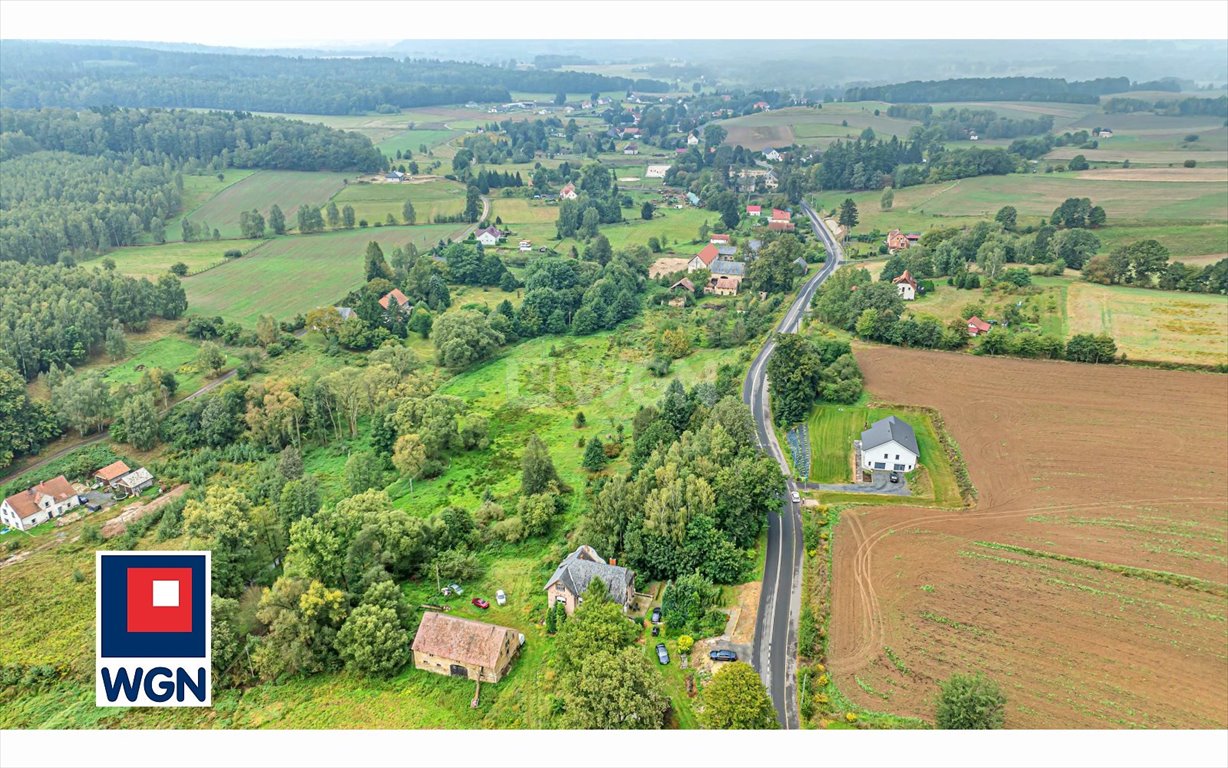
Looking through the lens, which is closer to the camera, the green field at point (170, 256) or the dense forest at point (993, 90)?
the green field at point (170, 256)

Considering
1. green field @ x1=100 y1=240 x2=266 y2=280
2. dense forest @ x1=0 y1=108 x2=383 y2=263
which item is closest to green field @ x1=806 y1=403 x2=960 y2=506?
green field @ x1=100 y1=240 x2=266 y2=280

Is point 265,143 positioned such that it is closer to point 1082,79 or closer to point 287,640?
point 287,640

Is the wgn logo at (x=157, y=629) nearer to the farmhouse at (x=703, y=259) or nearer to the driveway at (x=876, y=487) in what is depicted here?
the driveway at (x=876, y=487)

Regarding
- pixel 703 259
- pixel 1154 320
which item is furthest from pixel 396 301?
pixel 1154 320

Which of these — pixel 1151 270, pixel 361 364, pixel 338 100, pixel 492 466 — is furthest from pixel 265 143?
pixel 1151 270

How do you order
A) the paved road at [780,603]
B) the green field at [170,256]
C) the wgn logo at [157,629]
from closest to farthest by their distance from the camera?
the wgn logo at [157,629] < the paved road at [780,603] < the green field at [170,256]

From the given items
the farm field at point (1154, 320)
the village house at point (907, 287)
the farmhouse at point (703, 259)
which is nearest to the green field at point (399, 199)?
the farmhouse at point (703, 259)
